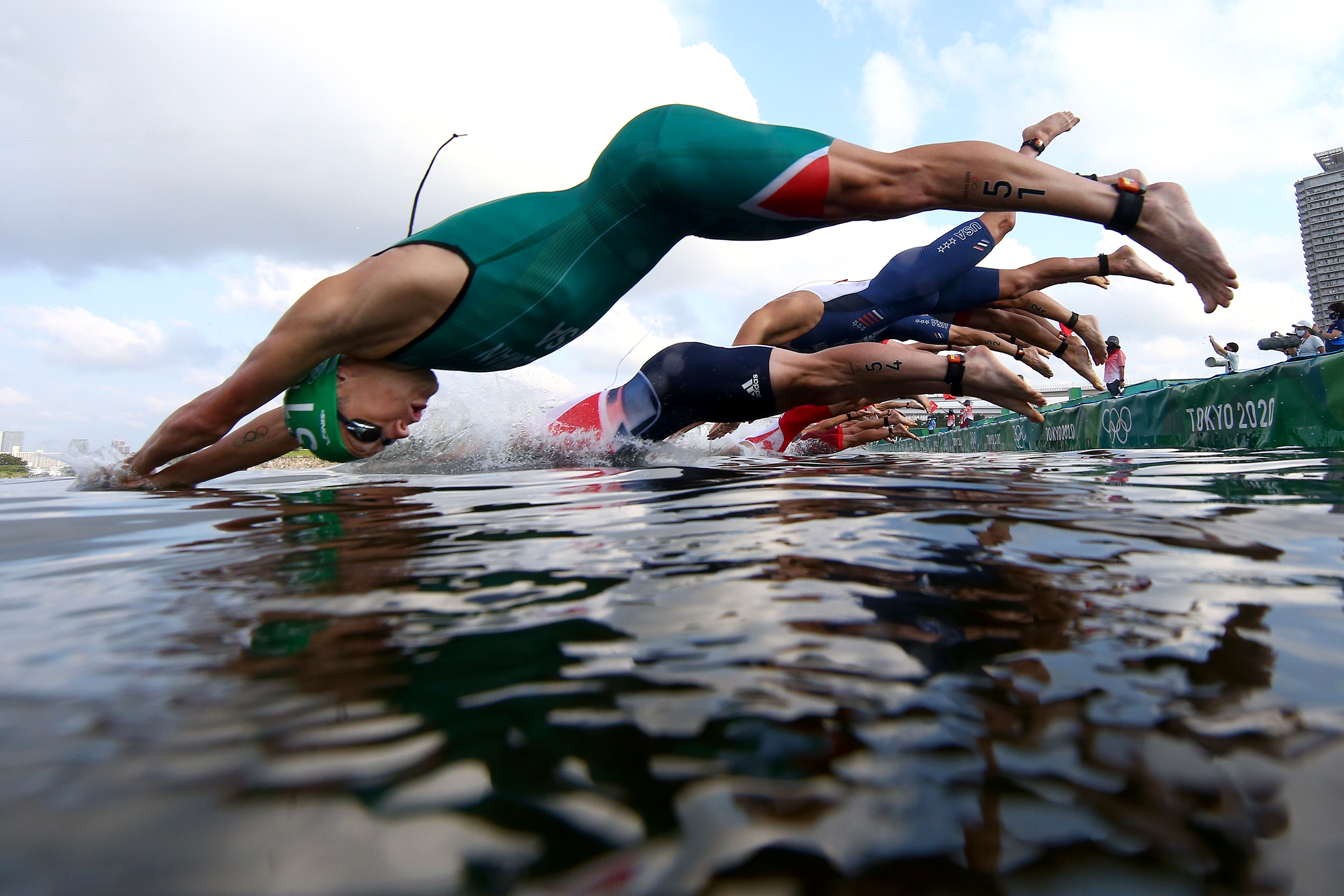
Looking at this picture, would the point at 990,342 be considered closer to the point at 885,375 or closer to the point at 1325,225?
the point at 885,375

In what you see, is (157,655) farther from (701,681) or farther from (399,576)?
(701,681)

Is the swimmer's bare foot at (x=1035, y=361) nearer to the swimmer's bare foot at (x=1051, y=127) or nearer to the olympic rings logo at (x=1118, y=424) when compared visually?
the olympic rings logo at (x=1118, y=424)

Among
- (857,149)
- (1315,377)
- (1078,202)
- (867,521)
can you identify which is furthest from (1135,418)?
(867,521)

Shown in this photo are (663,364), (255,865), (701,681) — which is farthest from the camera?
(663,364)

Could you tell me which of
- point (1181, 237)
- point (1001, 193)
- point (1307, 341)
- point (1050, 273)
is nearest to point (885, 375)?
point (1001, 193)

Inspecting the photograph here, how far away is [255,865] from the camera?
0.87ft

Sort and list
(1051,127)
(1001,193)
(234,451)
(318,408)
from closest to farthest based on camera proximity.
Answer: (1001,193)
(318,408)
(234,451)
(1051,127)

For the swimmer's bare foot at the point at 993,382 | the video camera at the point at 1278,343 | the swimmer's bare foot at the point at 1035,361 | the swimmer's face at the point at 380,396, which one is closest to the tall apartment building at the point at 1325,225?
the video camera at the point at 1278,343

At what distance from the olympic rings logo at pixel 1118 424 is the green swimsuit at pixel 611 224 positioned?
3.05m

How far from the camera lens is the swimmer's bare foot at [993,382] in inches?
91.1

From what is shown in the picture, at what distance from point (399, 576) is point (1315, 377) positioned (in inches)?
132

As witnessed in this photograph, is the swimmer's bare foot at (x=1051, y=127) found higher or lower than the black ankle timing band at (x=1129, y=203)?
higher

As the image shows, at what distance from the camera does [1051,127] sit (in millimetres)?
3086

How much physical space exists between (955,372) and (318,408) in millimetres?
2213
